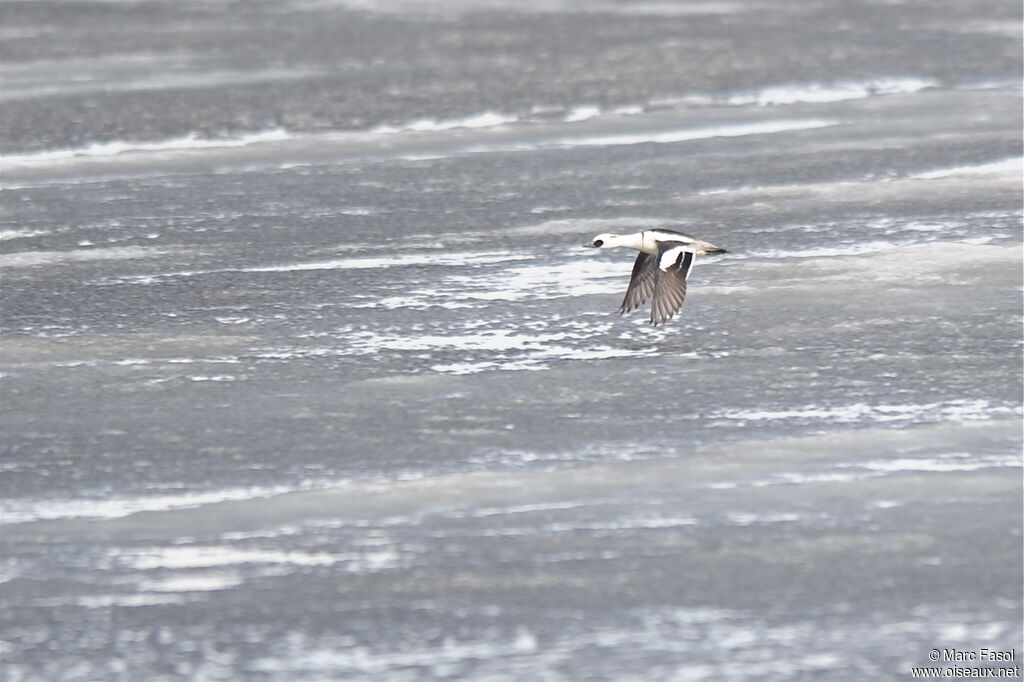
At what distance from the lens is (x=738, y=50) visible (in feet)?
47.6

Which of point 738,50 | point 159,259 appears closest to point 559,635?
point 159,259

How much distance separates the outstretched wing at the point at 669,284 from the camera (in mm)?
A: 8109

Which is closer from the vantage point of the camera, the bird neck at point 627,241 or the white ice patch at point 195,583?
the white ice patch at point 195,583

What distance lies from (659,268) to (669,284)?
9cm

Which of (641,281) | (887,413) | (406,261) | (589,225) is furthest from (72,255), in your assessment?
(887,413)

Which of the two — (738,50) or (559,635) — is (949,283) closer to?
(559,635)

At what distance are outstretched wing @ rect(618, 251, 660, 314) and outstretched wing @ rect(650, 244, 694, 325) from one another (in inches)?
2.0

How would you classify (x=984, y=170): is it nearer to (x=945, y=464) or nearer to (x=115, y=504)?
(x=945, y=464)

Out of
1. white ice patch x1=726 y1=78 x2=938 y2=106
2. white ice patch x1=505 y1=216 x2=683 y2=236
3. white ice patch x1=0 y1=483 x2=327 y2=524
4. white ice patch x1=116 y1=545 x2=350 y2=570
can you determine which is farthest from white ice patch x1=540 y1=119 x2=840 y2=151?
white ice patch x1=116 y1=545 x2=350 y2=570

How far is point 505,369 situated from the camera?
7.74m

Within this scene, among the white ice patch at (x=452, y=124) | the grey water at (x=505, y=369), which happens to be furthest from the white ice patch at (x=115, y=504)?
the white ice patch at (x=452, y=124)

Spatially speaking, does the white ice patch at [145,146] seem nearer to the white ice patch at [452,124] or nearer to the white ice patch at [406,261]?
the white ice patch at [452,124]

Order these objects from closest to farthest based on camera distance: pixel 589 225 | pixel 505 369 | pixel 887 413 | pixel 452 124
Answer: pixel 887 413, pixel 505 369, pixel 589 225, pixel 452 124

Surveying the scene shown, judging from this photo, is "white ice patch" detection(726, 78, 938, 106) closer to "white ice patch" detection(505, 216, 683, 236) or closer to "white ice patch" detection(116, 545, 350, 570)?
"white ice patch" detection(505, 216, 683, 236)
